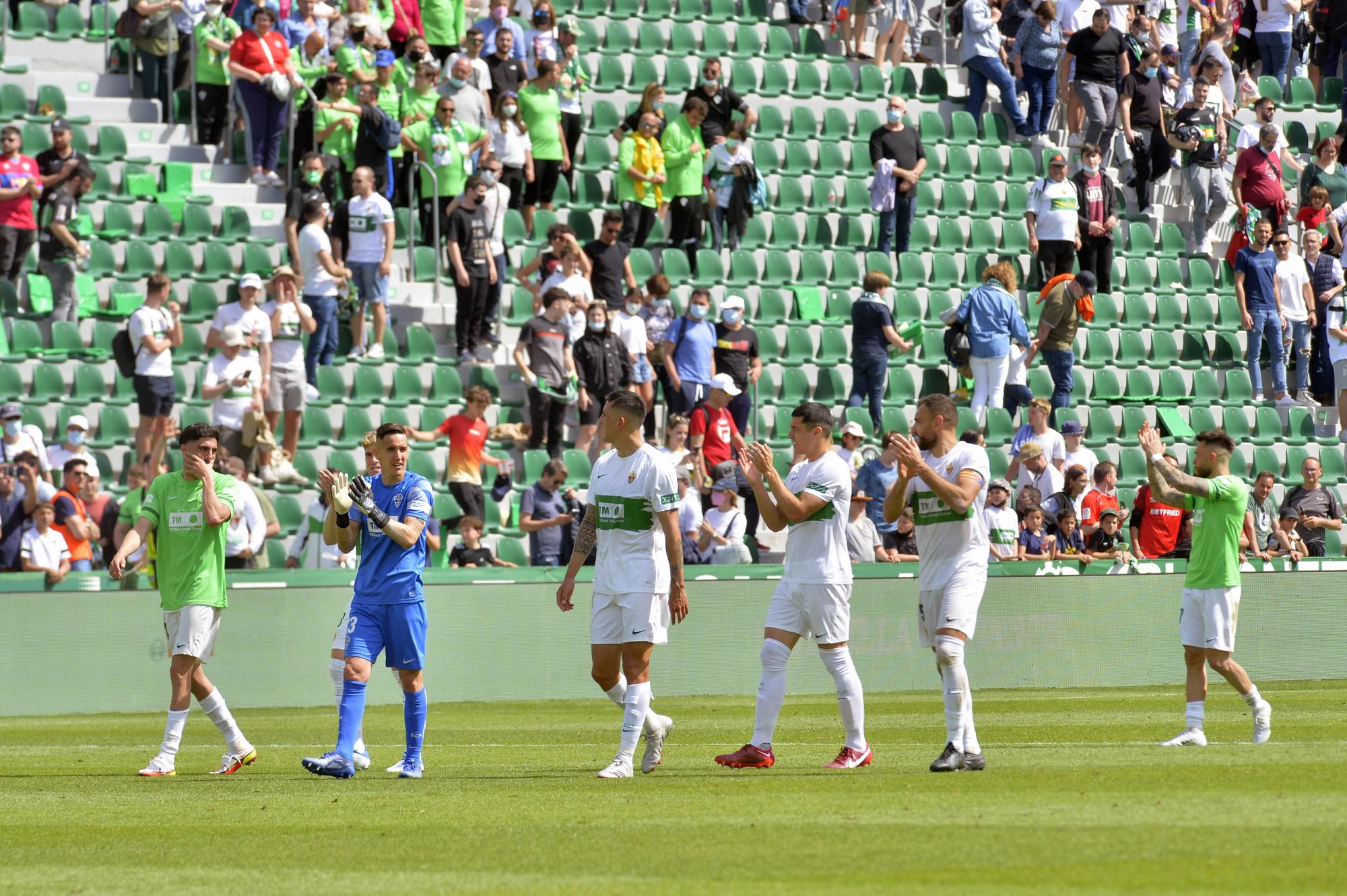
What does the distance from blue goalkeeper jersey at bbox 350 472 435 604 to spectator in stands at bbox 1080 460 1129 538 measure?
10531 millimetres

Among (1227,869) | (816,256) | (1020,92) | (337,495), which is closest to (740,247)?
(816,256)

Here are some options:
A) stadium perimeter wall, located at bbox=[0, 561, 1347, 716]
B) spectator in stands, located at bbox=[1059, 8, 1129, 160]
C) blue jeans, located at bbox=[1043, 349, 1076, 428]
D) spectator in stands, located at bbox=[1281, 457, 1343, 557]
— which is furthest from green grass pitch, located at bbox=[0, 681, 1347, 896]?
spectator in stands, located at bbox=[1059, 8, 1129, 160]

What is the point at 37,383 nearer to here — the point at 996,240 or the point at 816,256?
the point at 816,256

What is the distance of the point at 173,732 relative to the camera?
464 inches

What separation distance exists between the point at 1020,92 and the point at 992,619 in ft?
38.7

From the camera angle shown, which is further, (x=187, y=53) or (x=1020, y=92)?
(x=1020, y=92)

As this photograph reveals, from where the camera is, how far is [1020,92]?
2806 cm

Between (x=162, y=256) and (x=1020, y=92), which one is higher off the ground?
(x=1020, y=92)

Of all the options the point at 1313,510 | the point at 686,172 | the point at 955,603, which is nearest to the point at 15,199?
the point at 686,172

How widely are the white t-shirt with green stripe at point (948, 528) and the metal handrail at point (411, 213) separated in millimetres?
11950

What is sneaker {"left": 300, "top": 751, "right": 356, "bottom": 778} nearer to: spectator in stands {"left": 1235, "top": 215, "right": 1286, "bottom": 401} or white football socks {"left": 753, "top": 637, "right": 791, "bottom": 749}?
white football socks {"left": 753, "top": 637, "right": 791, "bottom": 749}

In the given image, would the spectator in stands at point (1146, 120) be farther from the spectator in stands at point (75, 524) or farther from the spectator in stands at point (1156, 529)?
the spectator in stands at point (75, 524)

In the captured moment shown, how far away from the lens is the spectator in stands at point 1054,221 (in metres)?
24.5

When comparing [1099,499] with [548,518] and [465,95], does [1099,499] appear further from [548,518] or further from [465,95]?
[465,95]
